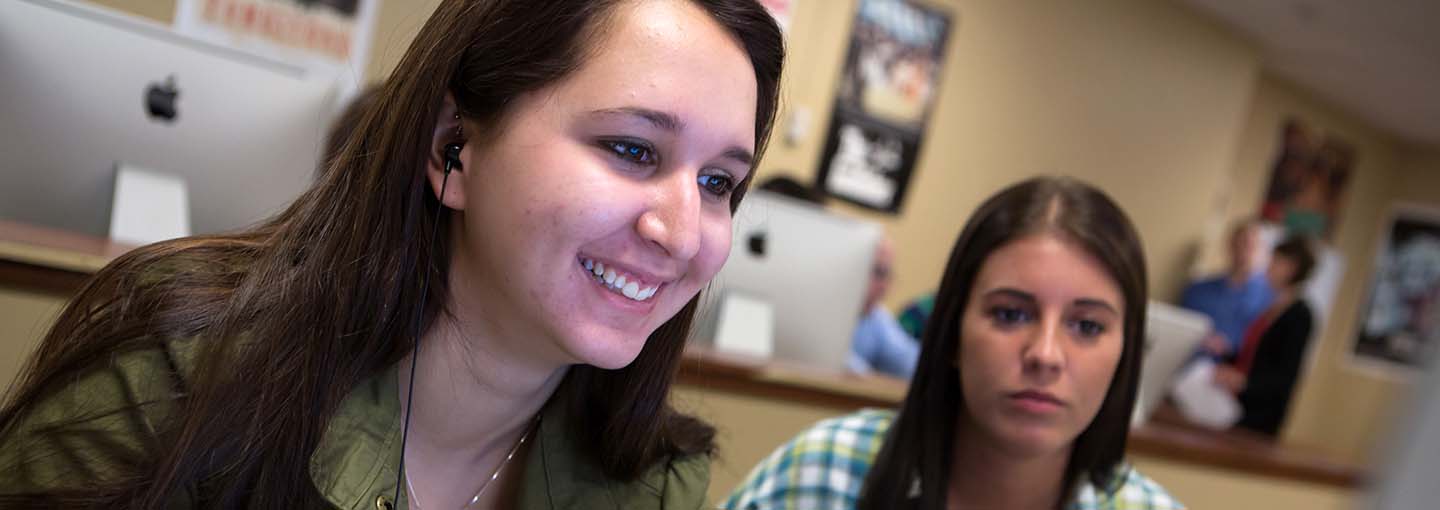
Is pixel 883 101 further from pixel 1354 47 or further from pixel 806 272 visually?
pixel 1354 47

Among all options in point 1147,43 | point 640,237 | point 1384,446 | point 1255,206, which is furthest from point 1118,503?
point 1255,206

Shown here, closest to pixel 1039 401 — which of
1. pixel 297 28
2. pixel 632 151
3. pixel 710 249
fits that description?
pixel 710 249

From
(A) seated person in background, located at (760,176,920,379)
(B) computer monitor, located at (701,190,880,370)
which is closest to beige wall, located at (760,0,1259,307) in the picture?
(A) seated person in background, located at (760,176,920,379)

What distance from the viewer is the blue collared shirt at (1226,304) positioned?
6.92 metres

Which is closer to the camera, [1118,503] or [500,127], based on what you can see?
[500,127]

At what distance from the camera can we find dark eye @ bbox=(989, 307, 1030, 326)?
4.95ft

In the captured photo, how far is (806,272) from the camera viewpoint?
2.71 metres

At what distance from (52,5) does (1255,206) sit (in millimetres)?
8335

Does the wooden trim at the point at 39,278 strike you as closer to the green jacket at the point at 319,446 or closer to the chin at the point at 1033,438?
the green jacket at the point at 319,446

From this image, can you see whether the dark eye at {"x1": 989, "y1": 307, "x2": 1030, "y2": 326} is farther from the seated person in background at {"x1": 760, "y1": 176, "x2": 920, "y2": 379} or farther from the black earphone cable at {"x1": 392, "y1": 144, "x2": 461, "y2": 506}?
the seated person in background at {"x1": 760, "y1": 176, "x2": 920, "y2": 379}

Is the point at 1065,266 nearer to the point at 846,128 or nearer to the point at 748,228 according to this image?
the point at 748,228

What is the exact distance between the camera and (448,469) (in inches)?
44.8

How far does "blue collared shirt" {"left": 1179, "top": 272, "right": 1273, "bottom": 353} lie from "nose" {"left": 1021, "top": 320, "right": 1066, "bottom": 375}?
592 cm

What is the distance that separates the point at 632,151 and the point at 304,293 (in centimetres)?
30
